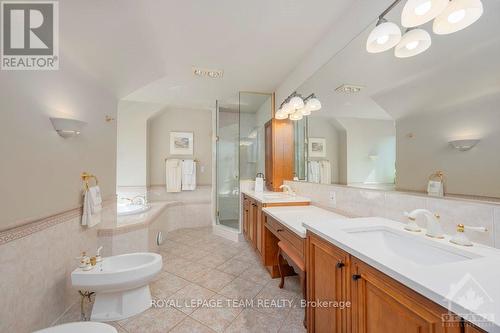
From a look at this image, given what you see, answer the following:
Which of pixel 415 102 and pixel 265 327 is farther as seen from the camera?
pixel 265 327

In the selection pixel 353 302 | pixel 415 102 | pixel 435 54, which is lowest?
pixel 353 302

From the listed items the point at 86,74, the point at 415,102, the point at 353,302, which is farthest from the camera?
the point at 86,74

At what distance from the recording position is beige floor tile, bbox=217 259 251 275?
2.36m

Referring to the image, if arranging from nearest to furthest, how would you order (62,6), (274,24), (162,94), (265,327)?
(62,6) → (265,327) → (274,24) → (162,94)

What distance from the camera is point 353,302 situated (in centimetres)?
92

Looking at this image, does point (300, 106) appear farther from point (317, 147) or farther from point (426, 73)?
point (426, 73)

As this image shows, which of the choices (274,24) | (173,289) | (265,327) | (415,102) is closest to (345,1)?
(274,24)

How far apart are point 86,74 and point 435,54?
2.83m

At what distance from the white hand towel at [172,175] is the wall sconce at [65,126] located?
2.34 m

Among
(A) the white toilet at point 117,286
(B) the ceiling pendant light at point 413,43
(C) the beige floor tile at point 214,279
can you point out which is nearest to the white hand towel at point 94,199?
(A) the white toilet at point 117,286

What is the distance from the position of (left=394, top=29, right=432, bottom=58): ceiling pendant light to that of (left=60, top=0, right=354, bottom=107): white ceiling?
0.72 metres

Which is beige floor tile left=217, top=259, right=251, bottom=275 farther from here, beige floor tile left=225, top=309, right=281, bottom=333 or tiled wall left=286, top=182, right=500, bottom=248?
tiled wall left=286, top=182, right=500, bottom=248

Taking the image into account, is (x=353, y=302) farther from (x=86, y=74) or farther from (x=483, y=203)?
(x=86, y=74)

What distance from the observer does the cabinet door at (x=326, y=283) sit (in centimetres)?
98
